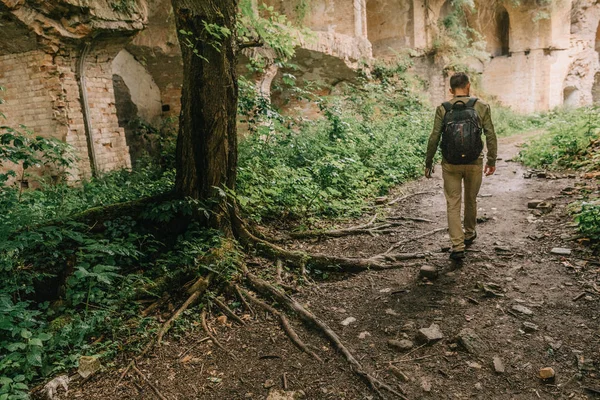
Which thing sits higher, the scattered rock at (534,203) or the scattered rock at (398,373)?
the scattered rock at (534,203)

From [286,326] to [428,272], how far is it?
1.44 m

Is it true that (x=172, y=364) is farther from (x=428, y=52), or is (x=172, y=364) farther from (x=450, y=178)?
(x=428, y=52)

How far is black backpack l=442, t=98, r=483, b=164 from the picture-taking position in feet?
11.9

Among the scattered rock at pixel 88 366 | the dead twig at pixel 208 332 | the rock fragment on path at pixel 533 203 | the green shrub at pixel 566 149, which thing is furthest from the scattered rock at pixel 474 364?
the green shrub at pixel 566 149

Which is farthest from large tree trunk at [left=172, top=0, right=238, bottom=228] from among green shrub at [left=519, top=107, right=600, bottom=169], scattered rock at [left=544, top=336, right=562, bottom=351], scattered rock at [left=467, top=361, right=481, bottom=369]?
green shrub at [left=519, top=107, right=600, bottom=169]

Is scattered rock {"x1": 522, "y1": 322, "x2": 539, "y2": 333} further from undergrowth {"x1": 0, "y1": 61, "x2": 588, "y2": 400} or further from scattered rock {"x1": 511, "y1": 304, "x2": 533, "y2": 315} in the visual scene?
undergrowth {"x1": 0, "y1": 61, "x2": 588, "y2": 400}

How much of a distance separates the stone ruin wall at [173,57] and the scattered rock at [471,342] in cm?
464

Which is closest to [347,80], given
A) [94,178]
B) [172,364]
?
[94,178]

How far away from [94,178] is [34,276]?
439 centimetres

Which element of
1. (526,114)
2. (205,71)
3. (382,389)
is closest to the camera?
(382,389)

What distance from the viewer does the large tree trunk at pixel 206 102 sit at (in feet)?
12.3

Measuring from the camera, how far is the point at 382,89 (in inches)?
504

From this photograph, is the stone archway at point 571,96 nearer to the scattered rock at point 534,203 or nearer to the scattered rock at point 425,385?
the scattered rock at point 534,203

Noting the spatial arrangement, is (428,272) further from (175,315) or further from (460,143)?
(175,315)
